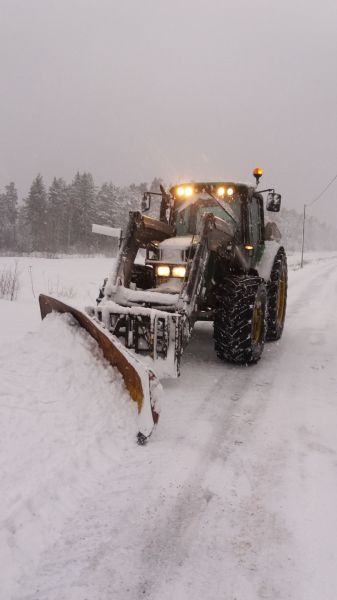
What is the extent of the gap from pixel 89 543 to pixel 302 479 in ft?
4.54

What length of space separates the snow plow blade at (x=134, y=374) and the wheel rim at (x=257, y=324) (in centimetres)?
217

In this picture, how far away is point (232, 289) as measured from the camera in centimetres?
495

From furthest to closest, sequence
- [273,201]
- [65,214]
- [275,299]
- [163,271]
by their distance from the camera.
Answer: [65,214] → [275,299] → [273,201] → [163,271]

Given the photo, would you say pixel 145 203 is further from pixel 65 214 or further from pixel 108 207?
pixel 65 214

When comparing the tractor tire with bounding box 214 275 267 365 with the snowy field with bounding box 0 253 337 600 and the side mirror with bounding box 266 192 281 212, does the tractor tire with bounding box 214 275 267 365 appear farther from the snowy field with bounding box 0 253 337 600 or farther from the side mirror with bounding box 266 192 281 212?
the side mirror with bounding box 266 192 281 212

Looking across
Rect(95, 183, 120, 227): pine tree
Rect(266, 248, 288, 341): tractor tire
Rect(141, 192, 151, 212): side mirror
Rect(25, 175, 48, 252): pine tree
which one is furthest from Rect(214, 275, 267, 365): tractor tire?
Rect(25, 175, 48, 252): pine tree

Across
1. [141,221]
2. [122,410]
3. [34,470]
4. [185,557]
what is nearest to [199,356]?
[141,221]

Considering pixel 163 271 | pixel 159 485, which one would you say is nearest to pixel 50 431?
pixel 159 485

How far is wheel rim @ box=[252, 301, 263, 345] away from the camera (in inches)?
208

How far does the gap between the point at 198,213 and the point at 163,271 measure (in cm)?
138

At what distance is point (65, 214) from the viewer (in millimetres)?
58219

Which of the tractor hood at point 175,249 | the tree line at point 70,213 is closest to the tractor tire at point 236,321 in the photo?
the tractor hood at point 175,249

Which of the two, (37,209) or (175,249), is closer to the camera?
(175,249)

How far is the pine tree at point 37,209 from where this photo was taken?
5531 cm
